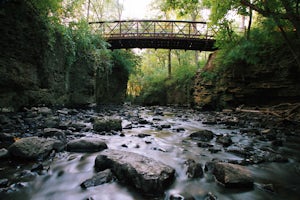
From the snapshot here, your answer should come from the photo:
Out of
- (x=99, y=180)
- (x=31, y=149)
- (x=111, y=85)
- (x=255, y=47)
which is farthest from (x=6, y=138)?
(x=111, y=85)

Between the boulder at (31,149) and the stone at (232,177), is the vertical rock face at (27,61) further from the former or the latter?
the stone at (232,177)

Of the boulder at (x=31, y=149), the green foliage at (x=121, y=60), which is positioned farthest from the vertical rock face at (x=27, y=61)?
the green foliage at (x=121, y=60)

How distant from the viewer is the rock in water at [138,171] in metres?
1.78

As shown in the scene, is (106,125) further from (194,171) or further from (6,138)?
(194,171)

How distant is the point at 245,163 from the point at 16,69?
6303 mm

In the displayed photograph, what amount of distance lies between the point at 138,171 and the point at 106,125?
2890mm

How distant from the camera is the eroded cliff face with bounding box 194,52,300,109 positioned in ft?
26.3

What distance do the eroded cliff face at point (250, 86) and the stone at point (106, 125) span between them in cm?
773

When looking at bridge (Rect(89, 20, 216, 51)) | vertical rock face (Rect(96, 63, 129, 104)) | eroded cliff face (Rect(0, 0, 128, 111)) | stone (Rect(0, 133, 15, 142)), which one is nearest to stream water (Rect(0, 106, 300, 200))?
stone (Rect(0, 133, 15, 142))

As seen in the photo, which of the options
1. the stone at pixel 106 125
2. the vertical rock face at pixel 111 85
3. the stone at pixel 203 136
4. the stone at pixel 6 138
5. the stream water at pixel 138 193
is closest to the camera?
the stream water at pixel 138 193

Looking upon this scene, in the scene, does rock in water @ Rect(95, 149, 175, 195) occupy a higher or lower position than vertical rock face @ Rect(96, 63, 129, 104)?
lower

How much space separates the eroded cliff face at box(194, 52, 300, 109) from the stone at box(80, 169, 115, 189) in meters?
8.86

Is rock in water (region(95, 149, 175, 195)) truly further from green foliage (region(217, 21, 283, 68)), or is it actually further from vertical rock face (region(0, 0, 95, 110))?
green foliage (region(217, 21, 283, 68))

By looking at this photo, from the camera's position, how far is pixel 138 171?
6.19 ft
